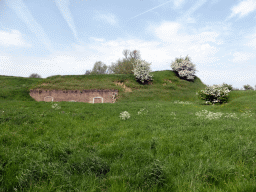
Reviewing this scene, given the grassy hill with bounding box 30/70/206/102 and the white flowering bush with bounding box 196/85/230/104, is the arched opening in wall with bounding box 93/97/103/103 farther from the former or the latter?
the white flowering bush with bounding box 196/85/230/104

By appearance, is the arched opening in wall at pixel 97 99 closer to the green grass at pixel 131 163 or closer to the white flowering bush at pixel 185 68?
the green grass at pixel 131 163

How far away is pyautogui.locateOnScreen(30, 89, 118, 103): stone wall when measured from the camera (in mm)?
27250

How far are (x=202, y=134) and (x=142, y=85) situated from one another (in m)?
27.5

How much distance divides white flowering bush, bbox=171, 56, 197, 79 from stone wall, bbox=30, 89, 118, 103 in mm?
23002

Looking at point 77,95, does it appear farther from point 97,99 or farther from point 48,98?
point 48,98

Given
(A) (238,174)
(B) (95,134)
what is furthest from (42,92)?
(A) (238,174)

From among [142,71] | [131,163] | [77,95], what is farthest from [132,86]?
[131,163]

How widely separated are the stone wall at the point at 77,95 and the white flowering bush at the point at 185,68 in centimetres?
2300

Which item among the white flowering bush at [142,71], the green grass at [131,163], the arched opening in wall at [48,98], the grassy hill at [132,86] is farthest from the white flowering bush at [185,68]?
the green grass at [131,163]

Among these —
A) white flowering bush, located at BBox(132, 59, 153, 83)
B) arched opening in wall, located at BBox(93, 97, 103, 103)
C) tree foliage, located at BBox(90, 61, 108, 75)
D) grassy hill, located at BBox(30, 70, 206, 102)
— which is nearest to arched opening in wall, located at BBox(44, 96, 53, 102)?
grassy hill, located at BBox(30, 70, 206, 102)

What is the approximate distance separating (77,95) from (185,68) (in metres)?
31.1

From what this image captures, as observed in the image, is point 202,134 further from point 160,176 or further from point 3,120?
point 3,120

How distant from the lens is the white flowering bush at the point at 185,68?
40.3 m

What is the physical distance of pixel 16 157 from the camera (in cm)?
339
